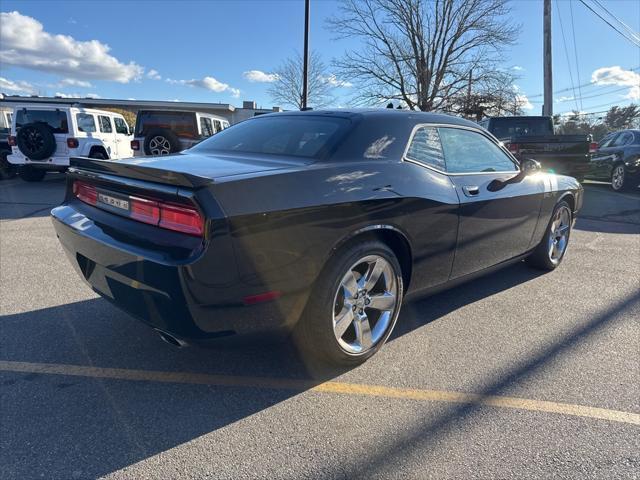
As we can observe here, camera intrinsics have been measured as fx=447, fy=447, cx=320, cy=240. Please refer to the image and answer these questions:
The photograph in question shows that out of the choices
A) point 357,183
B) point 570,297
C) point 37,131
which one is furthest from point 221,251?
point 37,131

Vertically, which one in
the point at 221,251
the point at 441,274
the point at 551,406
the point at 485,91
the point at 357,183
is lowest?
the point at 551,406

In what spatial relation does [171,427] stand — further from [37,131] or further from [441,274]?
[37,131]

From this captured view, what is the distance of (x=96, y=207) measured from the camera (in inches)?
107

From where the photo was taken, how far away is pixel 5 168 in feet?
41.0

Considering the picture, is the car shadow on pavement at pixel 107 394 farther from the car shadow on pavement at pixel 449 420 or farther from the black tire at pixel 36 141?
the black tire at pixel 36 141

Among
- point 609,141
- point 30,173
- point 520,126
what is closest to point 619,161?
point 609,141

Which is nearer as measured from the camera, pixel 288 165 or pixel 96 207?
pixel 288 165

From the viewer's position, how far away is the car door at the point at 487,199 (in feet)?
10.8

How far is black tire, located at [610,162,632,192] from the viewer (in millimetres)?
11164

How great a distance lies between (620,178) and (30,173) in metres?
15.3

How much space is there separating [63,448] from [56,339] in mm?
1230

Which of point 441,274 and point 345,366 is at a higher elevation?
point 441,274

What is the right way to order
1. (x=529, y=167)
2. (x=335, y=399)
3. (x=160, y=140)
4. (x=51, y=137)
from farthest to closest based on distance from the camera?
(x=160, y=140) < (x=51, y=137) < (x=529, y=167) < (x=335, y=399)

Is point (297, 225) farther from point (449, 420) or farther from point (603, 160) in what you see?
point (603, 160)
